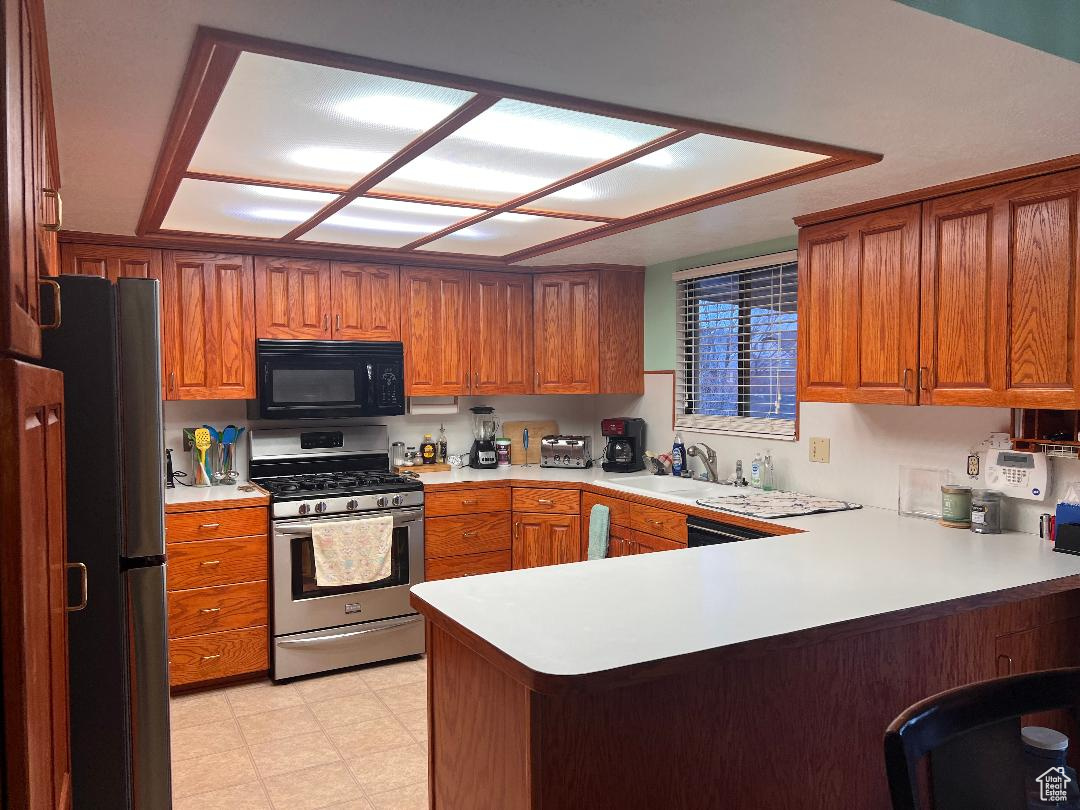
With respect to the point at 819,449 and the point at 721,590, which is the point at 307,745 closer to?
the point at 721,590

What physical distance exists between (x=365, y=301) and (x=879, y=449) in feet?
9.02

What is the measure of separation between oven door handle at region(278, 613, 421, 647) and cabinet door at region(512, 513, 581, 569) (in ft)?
2.35

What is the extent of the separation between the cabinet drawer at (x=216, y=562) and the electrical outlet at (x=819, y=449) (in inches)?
106

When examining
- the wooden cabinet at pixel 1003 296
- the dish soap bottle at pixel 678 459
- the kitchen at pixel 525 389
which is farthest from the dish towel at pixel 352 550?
the wooden cabinet at pixel 1003 296

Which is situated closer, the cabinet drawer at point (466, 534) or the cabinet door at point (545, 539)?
the cabinet drawer at point (466, 534)

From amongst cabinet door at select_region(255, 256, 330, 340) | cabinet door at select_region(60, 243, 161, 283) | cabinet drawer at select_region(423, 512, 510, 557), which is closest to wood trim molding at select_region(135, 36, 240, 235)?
cabinet door at select_region(60, 243, 161, 283)

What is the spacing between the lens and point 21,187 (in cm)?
102

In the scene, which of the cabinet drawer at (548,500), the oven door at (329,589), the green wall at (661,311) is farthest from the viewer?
the green wall at (661,311)

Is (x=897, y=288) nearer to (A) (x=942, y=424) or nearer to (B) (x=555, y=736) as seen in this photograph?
(A) (x=942, y=424)

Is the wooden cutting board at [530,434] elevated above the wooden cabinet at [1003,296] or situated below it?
below

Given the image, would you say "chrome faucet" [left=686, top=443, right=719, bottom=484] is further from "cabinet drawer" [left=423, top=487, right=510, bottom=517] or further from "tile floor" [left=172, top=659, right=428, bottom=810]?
"tile floor" [left=172, top=659, right=428, bottom=810]

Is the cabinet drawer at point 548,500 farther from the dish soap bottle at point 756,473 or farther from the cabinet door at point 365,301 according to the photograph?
the cabinet door at point 365,301

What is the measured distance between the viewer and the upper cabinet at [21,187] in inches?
33.1

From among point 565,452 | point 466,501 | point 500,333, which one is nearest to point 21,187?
point 466,501
